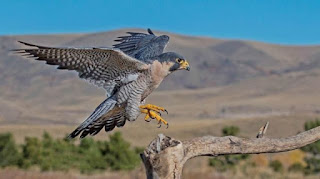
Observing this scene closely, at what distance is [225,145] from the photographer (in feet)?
19.6

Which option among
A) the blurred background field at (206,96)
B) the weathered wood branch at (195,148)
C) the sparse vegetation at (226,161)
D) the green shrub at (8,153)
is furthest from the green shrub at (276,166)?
the weathered wood branch at (195,148)

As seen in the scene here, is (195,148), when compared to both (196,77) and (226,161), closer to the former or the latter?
(226,161)

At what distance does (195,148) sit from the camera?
5836mm

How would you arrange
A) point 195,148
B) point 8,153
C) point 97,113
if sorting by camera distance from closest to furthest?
point 195,148
point 97,113
point 8,153

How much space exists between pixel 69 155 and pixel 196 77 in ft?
354

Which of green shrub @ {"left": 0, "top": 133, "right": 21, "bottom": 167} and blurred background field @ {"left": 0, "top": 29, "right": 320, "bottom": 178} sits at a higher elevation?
blurred background field @ {"left": 0, "top": 29, "right": 320, "bottom": 178}

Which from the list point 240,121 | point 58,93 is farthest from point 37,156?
point 58,93

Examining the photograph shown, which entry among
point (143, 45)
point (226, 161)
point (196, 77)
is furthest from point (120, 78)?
point (196, 77)

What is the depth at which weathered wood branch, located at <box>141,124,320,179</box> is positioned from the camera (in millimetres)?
5574

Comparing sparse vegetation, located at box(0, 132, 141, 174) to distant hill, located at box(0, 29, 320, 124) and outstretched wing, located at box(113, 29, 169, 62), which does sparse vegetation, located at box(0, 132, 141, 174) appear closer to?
outstretched wing, located at box(113, 29, 169, 62)

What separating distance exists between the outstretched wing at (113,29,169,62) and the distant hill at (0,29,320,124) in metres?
64.7

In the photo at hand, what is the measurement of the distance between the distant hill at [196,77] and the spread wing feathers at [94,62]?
66529mm

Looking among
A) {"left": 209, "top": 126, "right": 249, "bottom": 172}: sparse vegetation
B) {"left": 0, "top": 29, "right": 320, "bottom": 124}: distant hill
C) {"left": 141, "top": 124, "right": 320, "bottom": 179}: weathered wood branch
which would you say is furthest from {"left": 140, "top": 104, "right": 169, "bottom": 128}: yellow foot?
{"left": 0, "top": 29, "right": 320, "bottom": 124}: distant hill

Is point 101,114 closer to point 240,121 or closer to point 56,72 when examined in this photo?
point 56,72
